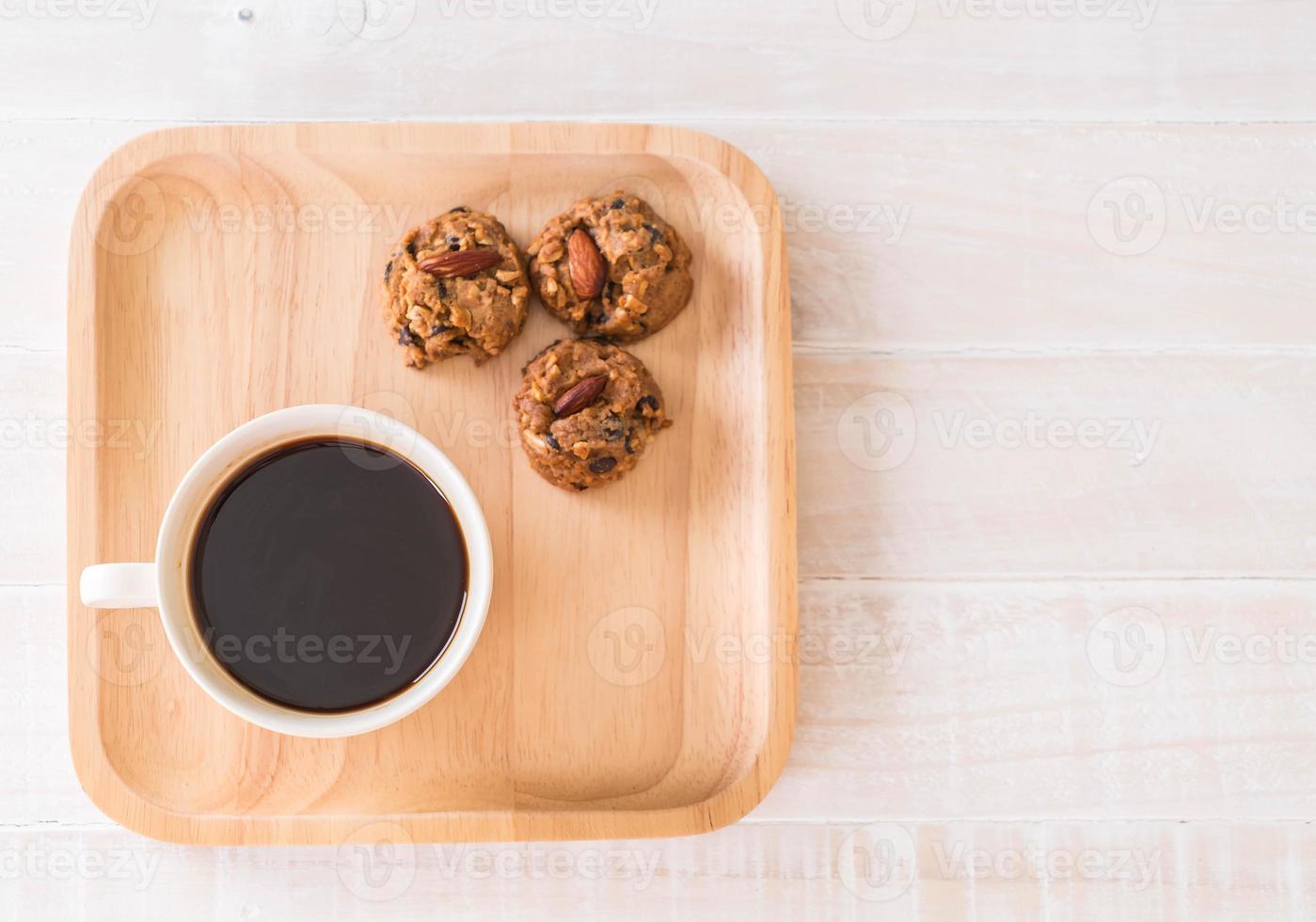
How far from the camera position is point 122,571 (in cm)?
93

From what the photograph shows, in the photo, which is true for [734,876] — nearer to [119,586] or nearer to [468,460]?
[468,460]

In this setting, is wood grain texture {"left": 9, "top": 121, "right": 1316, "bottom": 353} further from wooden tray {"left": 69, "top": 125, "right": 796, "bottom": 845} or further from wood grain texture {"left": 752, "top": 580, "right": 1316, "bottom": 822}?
wood grain texture {"left": 752, "top": 580, "right": 1316, "bottom": 822}

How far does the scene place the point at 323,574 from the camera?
982 millimetres

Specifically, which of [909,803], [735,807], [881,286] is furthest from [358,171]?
[909,803]

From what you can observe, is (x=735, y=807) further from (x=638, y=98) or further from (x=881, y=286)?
(x=638, y=98)

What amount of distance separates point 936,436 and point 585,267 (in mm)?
459

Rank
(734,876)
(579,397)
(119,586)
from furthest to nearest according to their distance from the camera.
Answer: (734,876)
(579,397)
(119,586)

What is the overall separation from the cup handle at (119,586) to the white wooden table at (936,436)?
300 mm

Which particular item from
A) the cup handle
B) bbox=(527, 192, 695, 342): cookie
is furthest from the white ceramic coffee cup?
bbox=(527, 192, 695, 342): cookie

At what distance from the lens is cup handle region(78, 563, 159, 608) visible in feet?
3.01

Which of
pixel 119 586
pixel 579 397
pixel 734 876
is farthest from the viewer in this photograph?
pixel 734 876

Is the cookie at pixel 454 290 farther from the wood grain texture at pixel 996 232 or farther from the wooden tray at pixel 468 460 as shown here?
the wood grain texture at pixel 996 232

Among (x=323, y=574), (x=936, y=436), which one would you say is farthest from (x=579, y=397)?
(x=936, y=436)

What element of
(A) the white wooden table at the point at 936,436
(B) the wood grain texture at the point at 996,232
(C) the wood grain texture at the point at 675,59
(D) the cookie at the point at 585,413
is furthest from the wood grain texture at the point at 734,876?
(C) the wood grain texture at the point at 675,59
